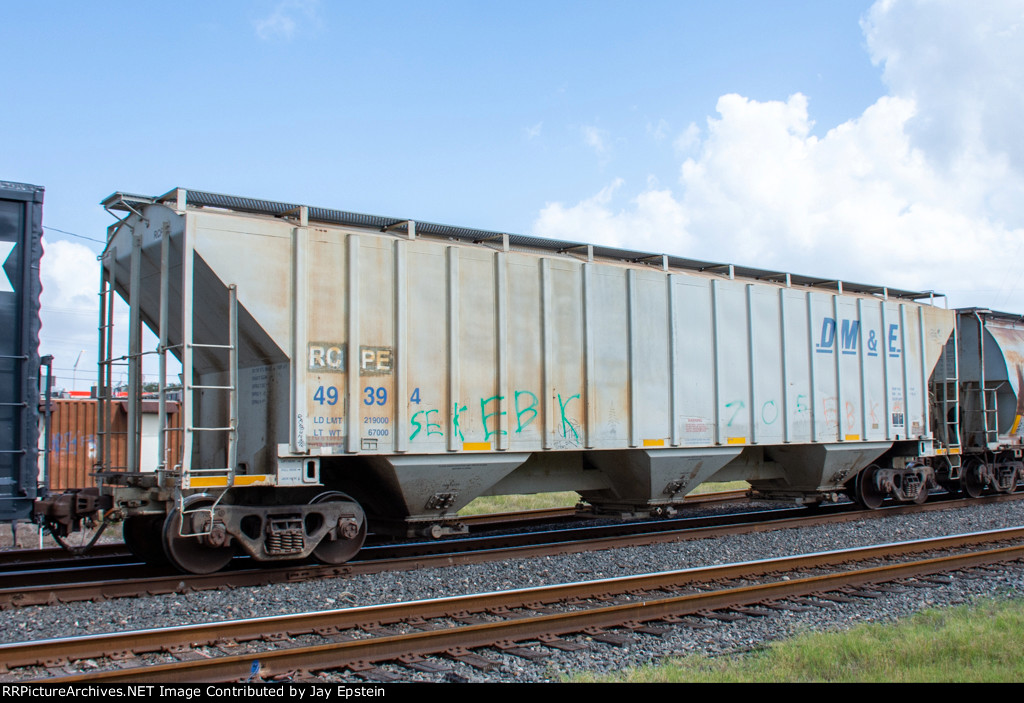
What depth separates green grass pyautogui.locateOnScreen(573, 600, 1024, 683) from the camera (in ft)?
16.4

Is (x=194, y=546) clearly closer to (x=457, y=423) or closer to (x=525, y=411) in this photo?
(x=457, y=423)

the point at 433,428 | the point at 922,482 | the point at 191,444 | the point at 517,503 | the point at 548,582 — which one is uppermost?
the point at 433,428

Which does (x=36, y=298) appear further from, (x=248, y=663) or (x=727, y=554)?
(x=727, y=554)

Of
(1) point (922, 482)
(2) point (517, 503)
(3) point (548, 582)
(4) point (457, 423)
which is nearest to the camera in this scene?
(3) point (548, 582)

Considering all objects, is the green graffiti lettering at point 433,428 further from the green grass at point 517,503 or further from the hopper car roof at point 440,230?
the green grass at point 517,503

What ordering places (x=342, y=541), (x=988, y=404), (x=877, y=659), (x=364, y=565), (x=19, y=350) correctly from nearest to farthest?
(x=877, y=659)
(x=19, y=350)
(x=364, y=565)
(x=342, y=541)
(x=988, y=404)

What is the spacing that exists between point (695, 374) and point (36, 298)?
27.2ft

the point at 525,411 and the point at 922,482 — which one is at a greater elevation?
the point at 525,411

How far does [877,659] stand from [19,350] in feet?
25.0

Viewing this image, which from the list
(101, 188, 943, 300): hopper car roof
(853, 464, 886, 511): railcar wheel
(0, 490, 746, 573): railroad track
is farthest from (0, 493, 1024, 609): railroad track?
(101, 188, 943, 300): hopper car roof

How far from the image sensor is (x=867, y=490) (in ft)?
47.5

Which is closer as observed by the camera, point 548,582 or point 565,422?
point 548,582

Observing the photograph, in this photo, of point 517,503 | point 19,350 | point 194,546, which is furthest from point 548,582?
point 517,503
